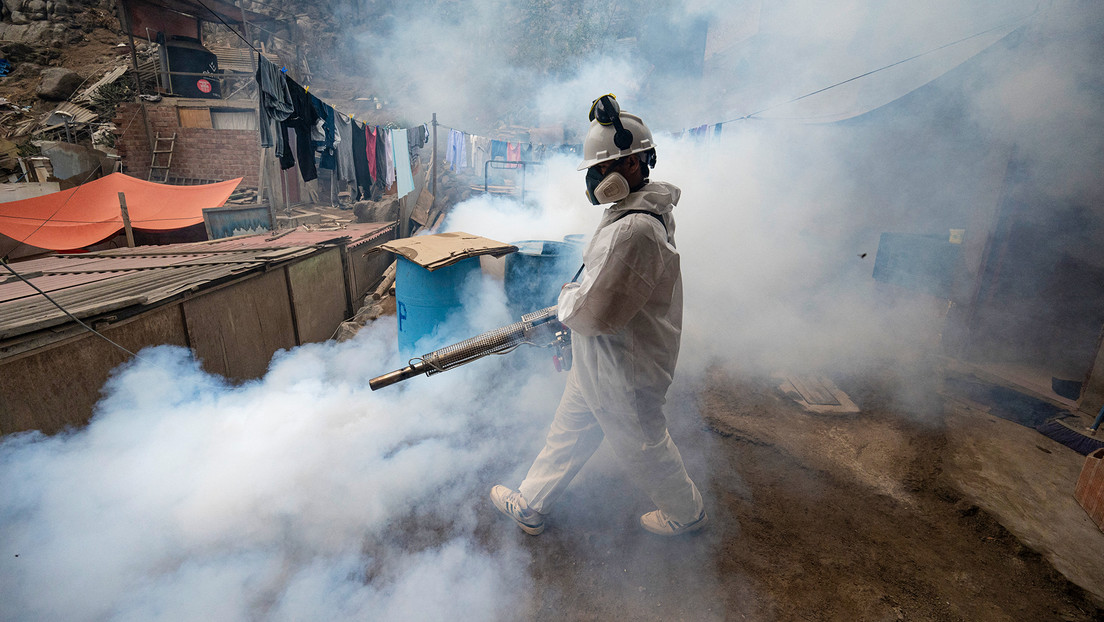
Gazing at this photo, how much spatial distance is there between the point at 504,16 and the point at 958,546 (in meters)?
32.3

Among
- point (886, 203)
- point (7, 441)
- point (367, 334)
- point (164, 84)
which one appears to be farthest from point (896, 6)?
point (164, 84)

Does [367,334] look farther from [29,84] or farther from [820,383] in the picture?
[29,84]

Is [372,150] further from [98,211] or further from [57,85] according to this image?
[57,85]

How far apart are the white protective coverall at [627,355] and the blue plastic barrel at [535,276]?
216 centimetres

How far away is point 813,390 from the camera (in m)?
4.03

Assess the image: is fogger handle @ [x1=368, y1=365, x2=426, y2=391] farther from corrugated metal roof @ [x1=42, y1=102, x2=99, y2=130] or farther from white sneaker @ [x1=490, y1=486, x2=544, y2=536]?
corrugated metal roof @ [x1=42, y1=102, x2=99, y2=130]

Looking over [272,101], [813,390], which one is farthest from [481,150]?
[813,390]

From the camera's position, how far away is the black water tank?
15.0 metres

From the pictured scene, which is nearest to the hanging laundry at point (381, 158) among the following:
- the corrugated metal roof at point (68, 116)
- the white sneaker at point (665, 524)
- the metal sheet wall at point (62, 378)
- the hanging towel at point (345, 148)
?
the hanging towel at point (345, 148)

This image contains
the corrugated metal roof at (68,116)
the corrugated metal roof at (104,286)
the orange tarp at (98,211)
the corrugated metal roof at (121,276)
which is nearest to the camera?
the corrugated metal roof at (104,286)

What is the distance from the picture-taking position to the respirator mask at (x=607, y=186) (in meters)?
1.85

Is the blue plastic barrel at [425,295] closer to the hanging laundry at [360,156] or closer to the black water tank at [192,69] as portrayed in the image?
the hanging laundry at [360,156]

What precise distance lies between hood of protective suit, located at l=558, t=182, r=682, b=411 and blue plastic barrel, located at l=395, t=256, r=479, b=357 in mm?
1875

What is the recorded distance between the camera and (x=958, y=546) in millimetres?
2383
